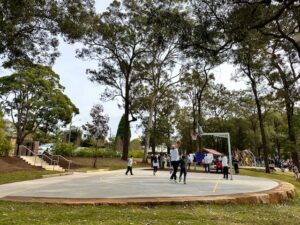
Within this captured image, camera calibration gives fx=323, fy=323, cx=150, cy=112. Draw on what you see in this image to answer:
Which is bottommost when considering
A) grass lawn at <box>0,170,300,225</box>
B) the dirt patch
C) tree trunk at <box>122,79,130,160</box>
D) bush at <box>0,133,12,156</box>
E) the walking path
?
grass lawn at <box>0,170,300,225</box>

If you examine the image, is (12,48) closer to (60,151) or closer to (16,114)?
(60,151)

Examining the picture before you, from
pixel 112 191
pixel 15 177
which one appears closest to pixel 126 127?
→ pixel 15 177

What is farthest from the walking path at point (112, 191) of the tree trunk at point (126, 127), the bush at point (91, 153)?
the tree trunk at point (126, 127)

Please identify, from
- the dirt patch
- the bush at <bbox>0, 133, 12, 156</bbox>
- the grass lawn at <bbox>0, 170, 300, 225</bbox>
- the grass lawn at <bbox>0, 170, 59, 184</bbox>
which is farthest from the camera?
the bush at <bbox>0, 133, 12, 156</bbox>

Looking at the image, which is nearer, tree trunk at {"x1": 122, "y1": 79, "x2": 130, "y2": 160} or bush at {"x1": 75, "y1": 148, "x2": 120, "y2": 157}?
bush at {"x1": 75, "y1": 148, "x2": 120, "y2": 157}

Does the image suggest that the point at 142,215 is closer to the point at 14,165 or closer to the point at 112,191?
the point at 112,191

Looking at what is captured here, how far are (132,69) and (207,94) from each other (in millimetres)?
16319

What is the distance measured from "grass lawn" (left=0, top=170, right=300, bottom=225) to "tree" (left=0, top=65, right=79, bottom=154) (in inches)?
1015

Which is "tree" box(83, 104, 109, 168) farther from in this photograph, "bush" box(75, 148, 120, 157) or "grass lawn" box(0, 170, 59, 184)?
"grass lawn" box(0, 170, 59, 184)

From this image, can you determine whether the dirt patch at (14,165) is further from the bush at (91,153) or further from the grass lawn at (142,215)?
the grass lawn at (142,215)

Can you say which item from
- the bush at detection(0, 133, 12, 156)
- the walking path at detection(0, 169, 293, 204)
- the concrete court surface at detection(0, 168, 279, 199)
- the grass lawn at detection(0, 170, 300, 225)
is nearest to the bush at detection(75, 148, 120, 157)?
the bush at detection(0, 133, 12, 156)

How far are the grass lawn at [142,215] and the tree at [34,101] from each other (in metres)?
25.8

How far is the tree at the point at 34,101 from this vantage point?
32.5m

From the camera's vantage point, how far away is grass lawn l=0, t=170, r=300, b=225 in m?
6.75
